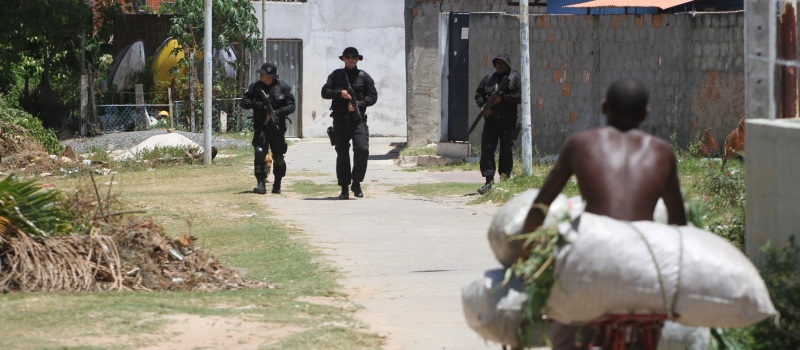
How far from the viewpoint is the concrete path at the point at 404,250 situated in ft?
25.3

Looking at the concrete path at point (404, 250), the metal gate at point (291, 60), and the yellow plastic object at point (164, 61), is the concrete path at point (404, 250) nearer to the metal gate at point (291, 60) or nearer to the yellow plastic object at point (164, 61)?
the yellow plastic object at point (164, 61)

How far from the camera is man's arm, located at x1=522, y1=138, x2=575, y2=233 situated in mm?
4930

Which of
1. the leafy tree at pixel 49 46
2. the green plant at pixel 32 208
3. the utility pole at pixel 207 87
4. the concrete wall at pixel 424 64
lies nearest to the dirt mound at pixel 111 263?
the green plant at pixel 32 208

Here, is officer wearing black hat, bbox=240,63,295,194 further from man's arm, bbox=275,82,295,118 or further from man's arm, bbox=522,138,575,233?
man's arm, bbox=522,138,575,233

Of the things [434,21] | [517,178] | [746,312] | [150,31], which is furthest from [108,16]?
[746,312]

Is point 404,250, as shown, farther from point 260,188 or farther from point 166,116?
point 166,116

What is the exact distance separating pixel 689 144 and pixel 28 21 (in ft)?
47.3

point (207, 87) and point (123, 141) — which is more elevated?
point (207, 87)

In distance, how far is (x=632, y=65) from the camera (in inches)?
753

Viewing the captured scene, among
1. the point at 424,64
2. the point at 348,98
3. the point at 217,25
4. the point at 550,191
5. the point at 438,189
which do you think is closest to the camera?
the point at 550,191

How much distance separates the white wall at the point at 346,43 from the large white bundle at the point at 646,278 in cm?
2645

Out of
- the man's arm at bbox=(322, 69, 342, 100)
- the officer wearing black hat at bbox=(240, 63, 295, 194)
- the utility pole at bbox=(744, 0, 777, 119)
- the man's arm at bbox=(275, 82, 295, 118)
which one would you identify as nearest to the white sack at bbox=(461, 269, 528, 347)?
the utility pole at bbox=(744, 0, 777, 119)

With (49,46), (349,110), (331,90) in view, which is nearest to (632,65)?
(349,110)

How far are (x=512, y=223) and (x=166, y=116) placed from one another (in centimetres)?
2393
